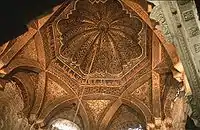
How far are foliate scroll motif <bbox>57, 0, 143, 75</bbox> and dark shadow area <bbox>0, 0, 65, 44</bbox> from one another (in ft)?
30.9

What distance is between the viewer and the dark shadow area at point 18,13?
4.58m

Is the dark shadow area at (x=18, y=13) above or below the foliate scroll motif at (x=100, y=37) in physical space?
below

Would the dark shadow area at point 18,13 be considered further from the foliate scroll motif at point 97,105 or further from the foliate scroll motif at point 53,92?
the foliate scroll motif at point 97,105

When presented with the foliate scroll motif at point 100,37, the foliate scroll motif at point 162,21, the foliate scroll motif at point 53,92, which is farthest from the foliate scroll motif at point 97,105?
the foliate scroll motif at point 162,21

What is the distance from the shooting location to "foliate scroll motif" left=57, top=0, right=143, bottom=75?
1452 cm

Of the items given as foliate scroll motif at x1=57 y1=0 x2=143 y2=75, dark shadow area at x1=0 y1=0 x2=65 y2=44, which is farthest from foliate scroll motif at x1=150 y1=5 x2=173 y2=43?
foliate scroll motif at x1=57 y1=0 x2=143 y2=75

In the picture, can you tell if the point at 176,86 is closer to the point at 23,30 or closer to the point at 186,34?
the point at 186,34

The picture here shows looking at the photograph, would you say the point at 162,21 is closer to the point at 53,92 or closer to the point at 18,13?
the point at 18,13

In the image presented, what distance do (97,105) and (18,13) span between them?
34.2ft

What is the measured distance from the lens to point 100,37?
1553cm

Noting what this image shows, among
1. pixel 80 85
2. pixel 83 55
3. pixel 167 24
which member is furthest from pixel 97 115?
pixel 167 24

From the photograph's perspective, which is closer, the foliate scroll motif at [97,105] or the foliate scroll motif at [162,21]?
the foliate scroll motif at [162,21]

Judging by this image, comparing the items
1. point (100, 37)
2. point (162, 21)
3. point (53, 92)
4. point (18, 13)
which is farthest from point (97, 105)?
point (18, 13)

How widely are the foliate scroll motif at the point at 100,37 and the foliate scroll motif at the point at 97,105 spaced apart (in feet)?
3.41
